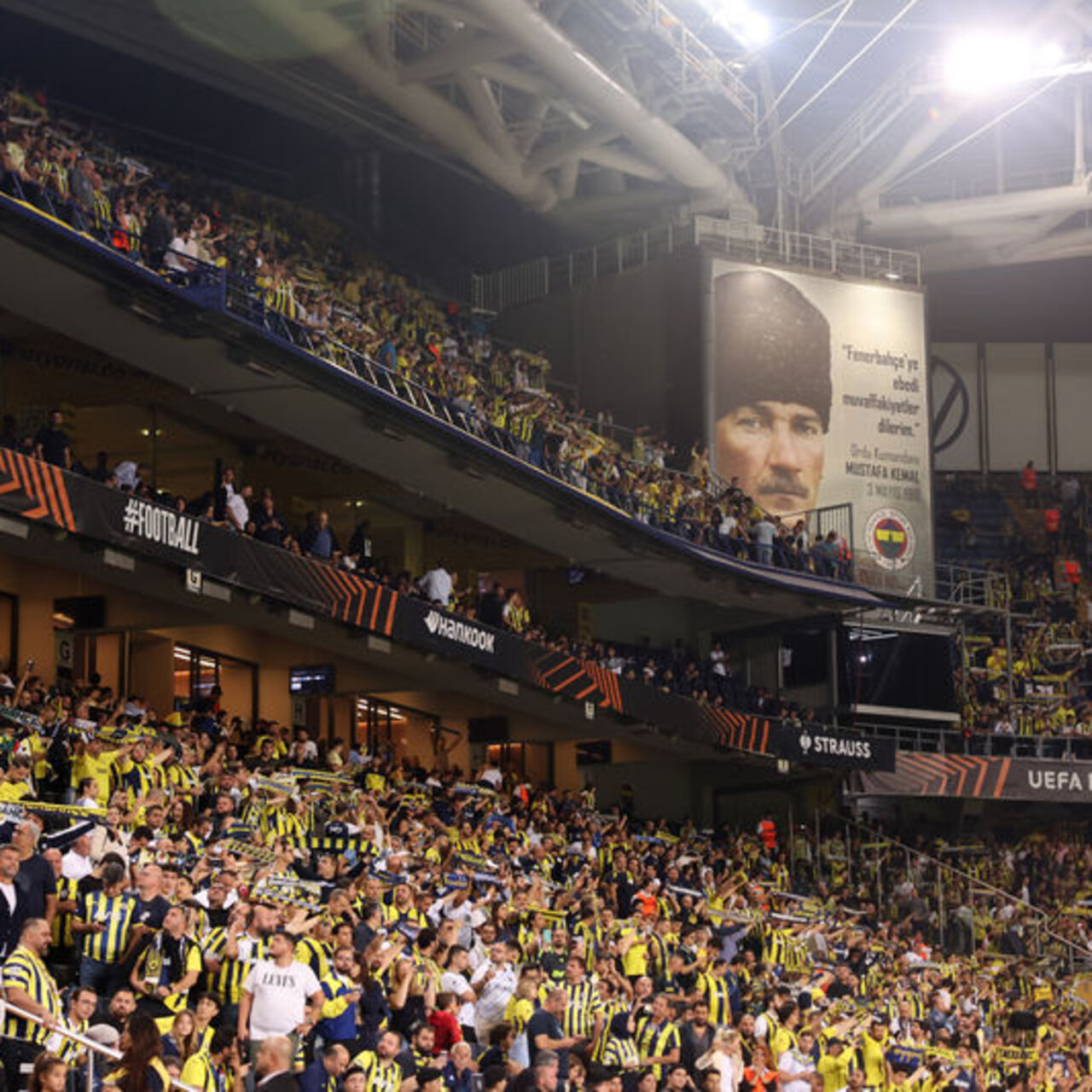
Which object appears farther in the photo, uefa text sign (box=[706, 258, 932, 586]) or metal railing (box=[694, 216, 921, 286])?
metal railing (box=[694, 216, 921, 286])

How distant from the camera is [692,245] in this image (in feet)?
125

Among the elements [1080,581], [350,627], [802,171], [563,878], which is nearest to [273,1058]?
[563,878]

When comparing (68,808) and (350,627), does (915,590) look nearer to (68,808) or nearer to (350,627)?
(350,627)

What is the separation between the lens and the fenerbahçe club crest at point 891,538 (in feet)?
125

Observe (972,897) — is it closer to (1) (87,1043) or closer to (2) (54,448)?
(2) (54,448)

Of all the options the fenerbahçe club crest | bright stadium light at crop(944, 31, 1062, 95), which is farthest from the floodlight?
the fenerbahçe club crest

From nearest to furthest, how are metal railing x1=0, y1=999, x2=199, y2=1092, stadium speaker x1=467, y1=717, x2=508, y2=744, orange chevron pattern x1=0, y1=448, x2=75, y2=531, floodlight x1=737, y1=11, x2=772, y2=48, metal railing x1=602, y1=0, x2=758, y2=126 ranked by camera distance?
metal railing x1=0, y1=999, x2=199, y2=1092 < orange chevron pattern x1=0, y1=448, x2=75, y2=531 < stadium speaker x1=467, y1=717, x2=508, y2=744 < metal railing x1=602, y1=0, x2=758, y2=126 < floodlight x1=737, y1=11, x2=772, y2=48

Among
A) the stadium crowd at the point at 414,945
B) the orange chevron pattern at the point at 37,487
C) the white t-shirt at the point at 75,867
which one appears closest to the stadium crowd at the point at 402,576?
the orange chevron pattern at the point at 37,487

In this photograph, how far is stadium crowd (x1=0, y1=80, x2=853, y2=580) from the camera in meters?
23.0

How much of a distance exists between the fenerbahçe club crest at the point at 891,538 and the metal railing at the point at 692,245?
4.76 meters

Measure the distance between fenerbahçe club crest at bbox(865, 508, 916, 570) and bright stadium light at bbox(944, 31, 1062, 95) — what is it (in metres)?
8.04

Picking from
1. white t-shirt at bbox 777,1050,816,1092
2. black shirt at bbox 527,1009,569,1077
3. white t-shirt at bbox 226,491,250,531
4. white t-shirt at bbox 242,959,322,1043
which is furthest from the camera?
white t-shirt at bbox 226,491,250,531

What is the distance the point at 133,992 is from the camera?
12531mm

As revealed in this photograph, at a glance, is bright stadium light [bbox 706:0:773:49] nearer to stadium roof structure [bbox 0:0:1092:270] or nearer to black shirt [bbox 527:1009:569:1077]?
stadium roof structure [bbox 0:0:1092:270]
